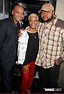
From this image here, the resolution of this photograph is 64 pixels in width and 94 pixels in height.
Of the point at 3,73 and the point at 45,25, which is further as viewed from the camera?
the point at 3,73

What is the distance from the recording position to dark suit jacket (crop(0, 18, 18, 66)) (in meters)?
2.45

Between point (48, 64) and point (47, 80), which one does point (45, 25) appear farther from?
point (47, 80)

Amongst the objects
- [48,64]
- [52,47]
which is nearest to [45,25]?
[52,47]

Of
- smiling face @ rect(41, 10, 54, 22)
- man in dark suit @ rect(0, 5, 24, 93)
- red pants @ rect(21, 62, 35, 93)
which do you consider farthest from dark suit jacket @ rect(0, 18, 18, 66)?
smiling face @ rect(41, 10, 54, 22)

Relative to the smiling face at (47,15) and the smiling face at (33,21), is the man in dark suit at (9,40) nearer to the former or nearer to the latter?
the smiling face at (33,21)

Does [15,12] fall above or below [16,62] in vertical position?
above

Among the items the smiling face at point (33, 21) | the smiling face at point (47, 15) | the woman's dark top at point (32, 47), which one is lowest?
the woman's dark top at point (32, 47)

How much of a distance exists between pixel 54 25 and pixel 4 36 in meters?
0.63

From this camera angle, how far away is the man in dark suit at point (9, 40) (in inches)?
96.7

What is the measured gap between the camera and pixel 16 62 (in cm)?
271

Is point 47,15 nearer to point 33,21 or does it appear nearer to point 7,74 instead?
point 33,21

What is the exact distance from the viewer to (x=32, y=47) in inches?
102

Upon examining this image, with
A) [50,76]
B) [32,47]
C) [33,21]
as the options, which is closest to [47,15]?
[33,21]

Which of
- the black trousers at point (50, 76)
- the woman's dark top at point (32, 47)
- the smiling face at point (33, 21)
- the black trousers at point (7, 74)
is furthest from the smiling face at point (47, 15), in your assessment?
the black trousers at point (7, 74)
